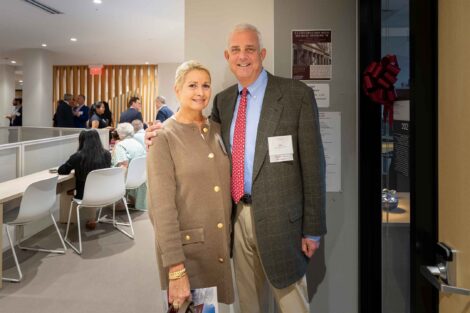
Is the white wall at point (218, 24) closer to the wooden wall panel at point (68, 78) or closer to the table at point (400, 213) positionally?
the table at point (400, 213)

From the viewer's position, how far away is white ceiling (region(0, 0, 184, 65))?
20.2 ft

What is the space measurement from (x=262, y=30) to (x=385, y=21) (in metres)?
0.68

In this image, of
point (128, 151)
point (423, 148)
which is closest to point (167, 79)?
point (128, 151)

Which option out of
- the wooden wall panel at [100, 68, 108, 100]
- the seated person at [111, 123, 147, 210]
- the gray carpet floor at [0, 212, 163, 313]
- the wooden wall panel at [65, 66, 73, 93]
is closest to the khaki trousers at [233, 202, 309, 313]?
the gray carpet floor at [0, 212, 163, 313]

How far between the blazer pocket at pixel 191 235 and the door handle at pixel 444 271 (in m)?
0.81

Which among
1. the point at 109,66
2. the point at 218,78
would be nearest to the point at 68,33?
the point at 109,66

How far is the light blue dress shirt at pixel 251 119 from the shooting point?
1.63 metres

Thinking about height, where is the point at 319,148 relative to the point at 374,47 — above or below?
below

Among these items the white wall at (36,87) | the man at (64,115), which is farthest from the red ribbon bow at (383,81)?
the white wall at (36,87)

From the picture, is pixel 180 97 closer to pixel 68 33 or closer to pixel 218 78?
pixel 218 78

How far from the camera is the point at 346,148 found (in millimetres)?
2115

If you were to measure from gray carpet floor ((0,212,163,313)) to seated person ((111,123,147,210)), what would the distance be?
3.54ft

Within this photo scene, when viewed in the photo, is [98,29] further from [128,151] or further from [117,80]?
[117,80]

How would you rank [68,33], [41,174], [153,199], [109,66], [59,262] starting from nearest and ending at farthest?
[153,199]
[59,262]
[41,174]
[68,33]
[109,66]
